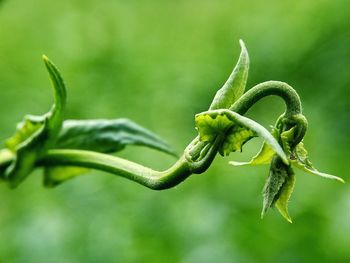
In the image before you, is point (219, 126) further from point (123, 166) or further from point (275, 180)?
point (123, 166)

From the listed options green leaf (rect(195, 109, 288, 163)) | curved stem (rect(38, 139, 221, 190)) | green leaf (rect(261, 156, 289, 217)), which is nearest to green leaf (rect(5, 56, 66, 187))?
curved stem (rect(38, 139, 221, 190))

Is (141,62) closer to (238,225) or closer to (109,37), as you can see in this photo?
(109,37)

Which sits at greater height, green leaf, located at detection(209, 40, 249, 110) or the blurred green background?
green leaf, located at detection(209, 40, 249, 110)

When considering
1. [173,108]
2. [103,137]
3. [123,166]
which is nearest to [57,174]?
[103,137]

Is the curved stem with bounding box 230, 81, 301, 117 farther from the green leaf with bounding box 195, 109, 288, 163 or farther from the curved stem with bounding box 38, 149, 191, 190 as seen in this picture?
the curved stem with bounding box 38, 149, 191, 190

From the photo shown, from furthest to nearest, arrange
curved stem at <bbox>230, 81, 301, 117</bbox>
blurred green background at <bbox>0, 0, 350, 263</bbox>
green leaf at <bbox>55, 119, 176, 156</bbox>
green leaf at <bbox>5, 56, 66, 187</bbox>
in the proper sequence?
blurred green background at <bbox>0, 0, 350, 263</bbox>, green leaf at <bbox>55, 119, 176, 156</bbox>, green leaf at <bbox>5, 56, 66, 187</bbox>, curved stem at <bbox>230, 81, 301, 117</bbox>

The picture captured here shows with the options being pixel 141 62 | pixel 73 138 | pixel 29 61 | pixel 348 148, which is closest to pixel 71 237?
pixel 73 138
